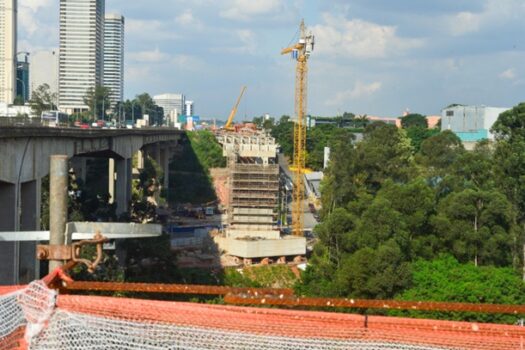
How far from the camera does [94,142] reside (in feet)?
93.2

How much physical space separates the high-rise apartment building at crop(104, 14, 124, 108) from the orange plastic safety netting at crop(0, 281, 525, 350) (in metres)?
152

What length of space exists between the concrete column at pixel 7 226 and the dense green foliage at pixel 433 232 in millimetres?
9200

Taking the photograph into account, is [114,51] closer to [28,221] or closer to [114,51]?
[114,51]

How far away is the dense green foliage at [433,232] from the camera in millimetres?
20375

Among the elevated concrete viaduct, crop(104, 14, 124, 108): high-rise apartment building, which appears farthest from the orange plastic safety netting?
crop(104, 14, 124, 108): high-rise apartment building

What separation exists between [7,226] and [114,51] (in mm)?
141828

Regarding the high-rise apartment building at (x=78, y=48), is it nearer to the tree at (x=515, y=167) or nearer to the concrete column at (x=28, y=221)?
the tree at (x=515, y=167)

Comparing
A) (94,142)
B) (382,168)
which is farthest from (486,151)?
(94,142)

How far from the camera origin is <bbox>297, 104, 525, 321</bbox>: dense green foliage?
20.4 metres

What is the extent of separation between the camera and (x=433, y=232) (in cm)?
2414

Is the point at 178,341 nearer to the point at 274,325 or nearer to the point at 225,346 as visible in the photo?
the point at 225,346

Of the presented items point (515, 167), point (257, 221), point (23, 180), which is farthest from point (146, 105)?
point (23, 180)

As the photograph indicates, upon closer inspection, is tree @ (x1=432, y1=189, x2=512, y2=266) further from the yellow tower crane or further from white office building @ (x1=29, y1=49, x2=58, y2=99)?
white office building @ (x1=29, y1=49, x2=58, y2=99)

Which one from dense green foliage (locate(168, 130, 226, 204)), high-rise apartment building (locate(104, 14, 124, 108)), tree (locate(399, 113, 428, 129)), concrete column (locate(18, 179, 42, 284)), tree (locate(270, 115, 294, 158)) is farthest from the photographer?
high-rise apartment building (locate(104, 14, 124, 108))
